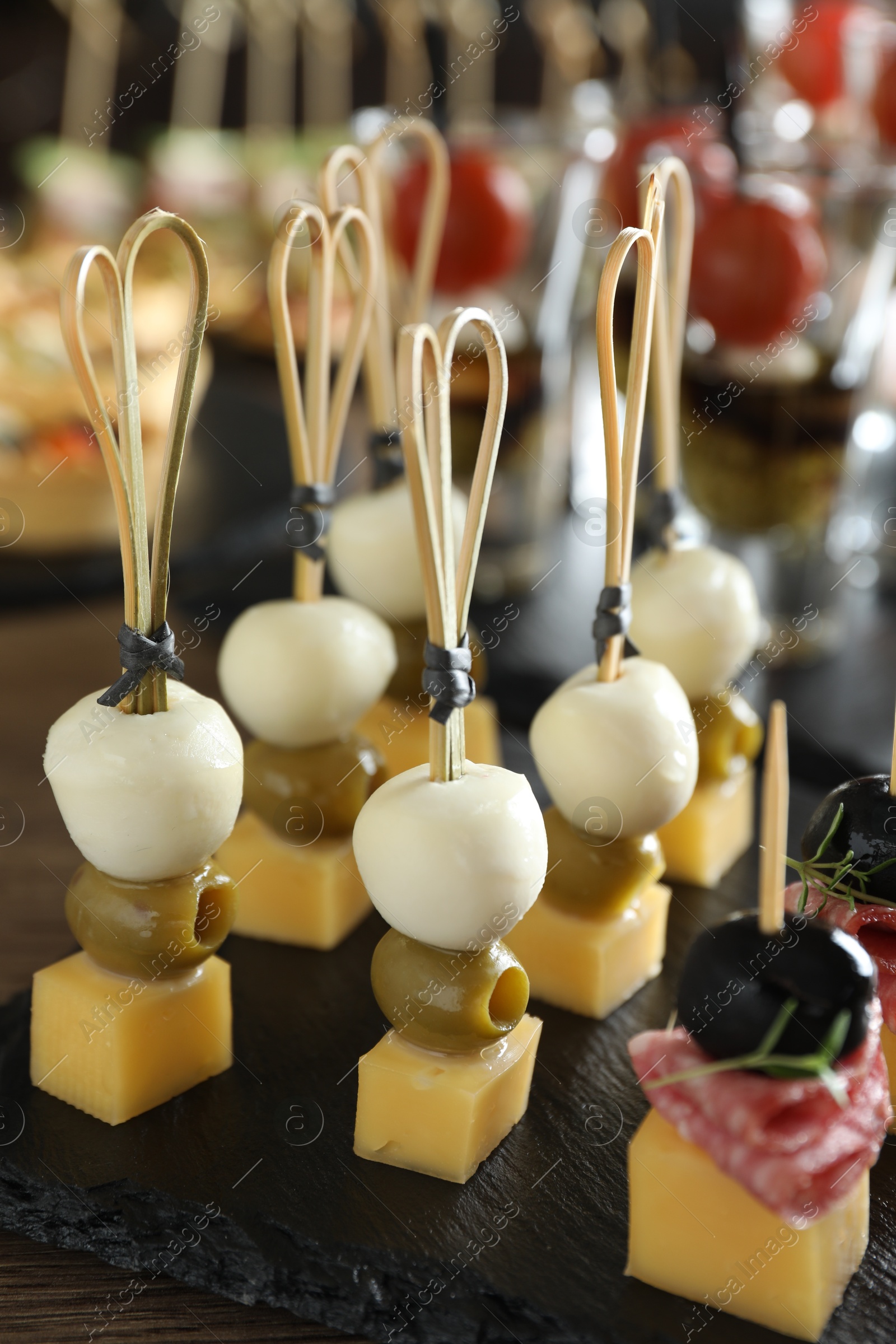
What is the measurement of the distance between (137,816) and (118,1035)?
5.8 inches

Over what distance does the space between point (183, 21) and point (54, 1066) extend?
116 inches

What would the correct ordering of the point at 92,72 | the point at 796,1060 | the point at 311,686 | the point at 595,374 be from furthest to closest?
the point at 92,72
the point at 595,374
the point at 311,686
the point at 796,1060

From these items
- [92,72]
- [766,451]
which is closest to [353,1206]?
[766,451]

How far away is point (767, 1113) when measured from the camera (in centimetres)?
67

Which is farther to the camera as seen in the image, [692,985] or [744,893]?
[744,893]

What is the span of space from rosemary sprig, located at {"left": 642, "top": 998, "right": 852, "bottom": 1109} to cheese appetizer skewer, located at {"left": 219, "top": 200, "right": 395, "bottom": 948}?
42cm

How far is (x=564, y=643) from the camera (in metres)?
1.59

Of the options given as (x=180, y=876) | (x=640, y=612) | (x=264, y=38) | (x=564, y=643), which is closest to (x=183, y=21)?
(x=264, y=38)

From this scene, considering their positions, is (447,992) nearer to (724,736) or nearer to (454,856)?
(454,856)

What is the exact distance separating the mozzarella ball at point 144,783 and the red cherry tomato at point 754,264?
0.76 m

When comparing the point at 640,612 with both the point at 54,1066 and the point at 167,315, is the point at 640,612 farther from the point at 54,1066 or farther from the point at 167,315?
the point at 167,315

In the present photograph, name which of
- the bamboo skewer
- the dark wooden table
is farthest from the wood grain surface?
the bamboo skewer

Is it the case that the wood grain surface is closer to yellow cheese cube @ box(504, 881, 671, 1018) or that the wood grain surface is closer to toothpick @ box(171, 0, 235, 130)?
yellow cheese cube @ box(504, 881, 671, 1018)

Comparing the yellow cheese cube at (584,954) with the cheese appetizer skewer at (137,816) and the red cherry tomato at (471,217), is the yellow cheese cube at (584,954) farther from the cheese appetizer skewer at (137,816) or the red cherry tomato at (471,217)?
the red cherry tomato at (471,217)
